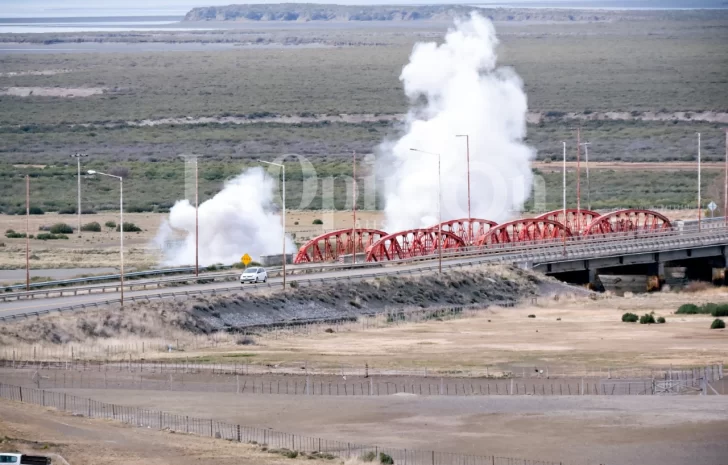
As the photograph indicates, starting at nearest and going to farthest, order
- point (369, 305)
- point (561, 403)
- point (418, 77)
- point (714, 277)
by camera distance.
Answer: point (561, 403) → point (369, 305) → point (714, 277) → point (418, 77)

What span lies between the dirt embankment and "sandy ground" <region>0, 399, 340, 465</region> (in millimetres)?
14861

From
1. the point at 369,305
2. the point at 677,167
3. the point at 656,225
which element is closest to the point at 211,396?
the point at 369,305

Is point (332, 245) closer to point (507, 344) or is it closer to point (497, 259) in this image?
point (497, 259)

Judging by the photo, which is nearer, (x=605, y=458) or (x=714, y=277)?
(x=605, y=458)

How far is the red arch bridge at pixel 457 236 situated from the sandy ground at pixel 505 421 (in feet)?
115

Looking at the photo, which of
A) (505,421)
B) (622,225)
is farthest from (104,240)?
(505,421)

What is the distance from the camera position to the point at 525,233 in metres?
115

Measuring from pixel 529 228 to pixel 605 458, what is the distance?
68.5m

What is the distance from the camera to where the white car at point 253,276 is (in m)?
86.8

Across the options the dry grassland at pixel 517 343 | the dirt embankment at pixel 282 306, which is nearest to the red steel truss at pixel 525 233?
the dirt embankment at pixel 282 306

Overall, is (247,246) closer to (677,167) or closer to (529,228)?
(529,228)

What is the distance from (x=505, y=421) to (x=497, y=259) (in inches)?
1848

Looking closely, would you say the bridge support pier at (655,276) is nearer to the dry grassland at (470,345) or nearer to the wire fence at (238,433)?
the dry grassland at (470,345)

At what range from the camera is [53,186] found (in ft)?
544
